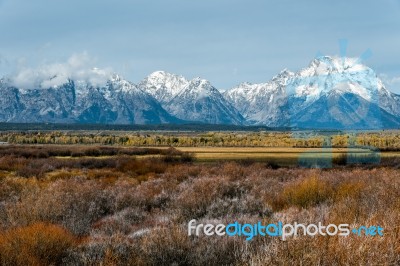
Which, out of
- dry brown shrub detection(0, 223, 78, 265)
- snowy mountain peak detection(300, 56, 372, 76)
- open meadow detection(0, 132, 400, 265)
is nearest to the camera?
open meadow detection(0, 132, 400, 265)

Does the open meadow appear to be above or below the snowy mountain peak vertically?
below

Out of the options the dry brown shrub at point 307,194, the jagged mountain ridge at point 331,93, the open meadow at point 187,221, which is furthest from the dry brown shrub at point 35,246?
the jagged mountain ridge at point 331,93

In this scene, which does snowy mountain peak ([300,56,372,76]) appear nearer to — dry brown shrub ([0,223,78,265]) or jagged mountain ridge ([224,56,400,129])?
jagged mountain ridge ([224,56,400,129])

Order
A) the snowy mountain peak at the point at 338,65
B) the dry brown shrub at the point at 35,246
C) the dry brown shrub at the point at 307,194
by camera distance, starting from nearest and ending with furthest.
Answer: the dry brown shrub at the point at 35,246 → the dry brown shrub at the point at 307,194 → the snowy mountain peak at the point at 338,65

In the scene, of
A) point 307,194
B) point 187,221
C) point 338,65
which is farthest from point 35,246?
point 338,65

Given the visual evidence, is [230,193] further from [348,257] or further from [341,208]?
[348,257]

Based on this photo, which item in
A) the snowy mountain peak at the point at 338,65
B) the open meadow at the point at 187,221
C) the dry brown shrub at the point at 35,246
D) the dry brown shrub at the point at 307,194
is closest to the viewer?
the open meadow at the point at 187,221

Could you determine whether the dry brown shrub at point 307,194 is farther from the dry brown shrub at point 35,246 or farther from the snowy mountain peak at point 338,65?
the dry brown shrub at point 35,246

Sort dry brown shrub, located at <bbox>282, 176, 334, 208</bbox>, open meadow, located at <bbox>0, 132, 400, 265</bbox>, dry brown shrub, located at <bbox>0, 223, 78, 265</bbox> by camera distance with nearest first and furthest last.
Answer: open meadow, located at <bbox>0, 132, 400, 265</bbox> → dry brown shrub, located at <bbox>0, 223, 78, 265</bbox> → dry brown shrub, located at <bbox>282, 176, 334, 208</bbox>

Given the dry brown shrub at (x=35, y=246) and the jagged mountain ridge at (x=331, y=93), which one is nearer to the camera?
the dry brown shrub at (x=35, y=246)

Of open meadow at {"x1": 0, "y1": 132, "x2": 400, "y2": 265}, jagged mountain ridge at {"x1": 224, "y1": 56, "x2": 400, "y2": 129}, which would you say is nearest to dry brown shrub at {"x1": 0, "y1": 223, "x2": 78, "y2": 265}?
open meadow at {"x1": 0, "y1": 132, "x2": 400, "y2": 265}

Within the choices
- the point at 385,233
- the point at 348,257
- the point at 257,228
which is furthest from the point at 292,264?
the point at 257,228

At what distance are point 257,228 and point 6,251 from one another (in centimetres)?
469

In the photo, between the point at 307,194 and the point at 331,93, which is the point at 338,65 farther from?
the point at 307,194
